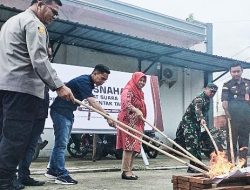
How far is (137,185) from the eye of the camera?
4.93 meters

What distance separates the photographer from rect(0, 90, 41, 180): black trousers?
2.84 meters

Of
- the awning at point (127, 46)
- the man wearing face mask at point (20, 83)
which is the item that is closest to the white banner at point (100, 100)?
the awning at point (127, 46)

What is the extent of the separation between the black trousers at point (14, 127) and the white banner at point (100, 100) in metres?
4.29

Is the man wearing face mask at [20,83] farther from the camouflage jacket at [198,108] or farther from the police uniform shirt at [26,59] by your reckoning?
the camouflage jacket at [198,108]

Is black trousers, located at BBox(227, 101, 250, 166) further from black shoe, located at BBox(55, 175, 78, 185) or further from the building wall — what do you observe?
the building wall

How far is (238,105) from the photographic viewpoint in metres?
6.61

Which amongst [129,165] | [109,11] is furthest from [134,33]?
[129,165]

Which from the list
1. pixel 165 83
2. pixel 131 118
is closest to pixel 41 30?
pixel 131 118

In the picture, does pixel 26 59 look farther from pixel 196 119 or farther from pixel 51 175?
pixel 196 119

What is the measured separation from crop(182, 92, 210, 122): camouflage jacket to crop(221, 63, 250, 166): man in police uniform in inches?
15.2

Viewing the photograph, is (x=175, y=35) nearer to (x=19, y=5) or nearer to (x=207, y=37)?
(x=207, y=37)

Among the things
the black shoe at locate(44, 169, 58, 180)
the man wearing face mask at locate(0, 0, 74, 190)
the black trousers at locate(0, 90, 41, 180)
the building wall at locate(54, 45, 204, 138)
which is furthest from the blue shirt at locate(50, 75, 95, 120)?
the building wall at locate(54, 45, 204, 138)

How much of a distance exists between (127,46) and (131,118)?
5.51 m

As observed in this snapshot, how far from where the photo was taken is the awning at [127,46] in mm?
9344
